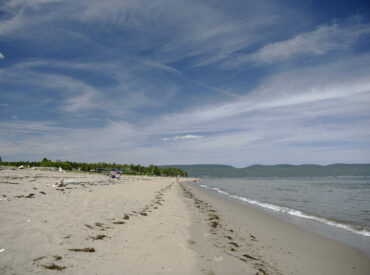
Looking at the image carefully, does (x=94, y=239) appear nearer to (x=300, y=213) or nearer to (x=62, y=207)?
(x=62, y=207)

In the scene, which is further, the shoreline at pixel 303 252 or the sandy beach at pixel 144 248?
the shoreline at pixel 303 252

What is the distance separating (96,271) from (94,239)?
6.43 ft

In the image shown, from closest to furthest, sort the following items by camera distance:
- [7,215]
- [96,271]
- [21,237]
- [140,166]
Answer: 1. [96,271]
2. [21,237]
3. [7,215]
4. [140,166]

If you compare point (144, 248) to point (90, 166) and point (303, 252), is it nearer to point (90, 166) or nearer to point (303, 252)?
point (303, 252)

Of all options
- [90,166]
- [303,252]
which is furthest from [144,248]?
[90,166]

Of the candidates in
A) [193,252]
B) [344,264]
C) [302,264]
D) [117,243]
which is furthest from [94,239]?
[344,264]

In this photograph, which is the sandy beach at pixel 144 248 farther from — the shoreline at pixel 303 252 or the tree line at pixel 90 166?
the tree line at pixel 90 166

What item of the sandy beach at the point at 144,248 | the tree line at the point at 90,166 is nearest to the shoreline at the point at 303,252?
the sandy beach at the point at 144,248

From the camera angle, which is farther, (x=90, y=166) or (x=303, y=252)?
(x=90, y=166)

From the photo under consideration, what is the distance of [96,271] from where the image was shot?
412cm

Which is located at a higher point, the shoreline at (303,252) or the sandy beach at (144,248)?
the sandy beach at (144,248)

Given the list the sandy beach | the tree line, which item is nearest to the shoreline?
the sandy beach

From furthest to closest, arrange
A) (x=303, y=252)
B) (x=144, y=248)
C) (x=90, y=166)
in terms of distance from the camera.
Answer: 1. (x=90, y=166)
2. (x=303, y=252)
3. (x=144, y=248)

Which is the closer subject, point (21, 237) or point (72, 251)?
point (72, 251)
